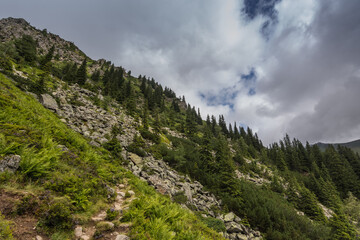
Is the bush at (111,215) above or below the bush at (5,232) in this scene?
below

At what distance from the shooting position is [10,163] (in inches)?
158

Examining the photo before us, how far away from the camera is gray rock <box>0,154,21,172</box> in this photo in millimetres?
3832

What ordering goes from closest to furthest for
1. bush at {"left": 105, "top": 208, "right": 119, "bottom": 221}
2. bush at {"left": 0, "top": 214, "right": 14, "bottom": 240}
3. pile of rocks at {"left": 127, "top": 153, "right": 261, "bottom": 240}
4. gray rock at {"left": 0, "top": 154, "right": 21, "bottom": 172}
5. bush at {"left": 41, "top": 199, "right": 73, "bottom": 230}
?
→ bush at {"left": 0, "top": 214, "right": 14, "bottom": 240} → bush at {"left": 41, "top": 199, "right": 73, "bottom": 230} → gray rock at {"left": 0, "top": 154, "right": 21, "bottom": 172} → bush at {"left": 105, "top": 208, "right": 119, "bottom": 221} → pile of rocks at {"left": 127, "top": 153, "right": 261, "bottom": 240}

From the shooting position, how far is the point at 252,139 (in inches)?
3310

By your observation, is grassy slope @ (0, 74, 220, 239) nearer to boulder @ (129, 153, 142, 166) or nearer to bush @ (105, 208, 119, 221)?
bush @ (105, 208, 119, 221)

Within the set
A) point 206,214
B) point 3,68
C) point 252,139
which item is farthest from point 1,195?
point 252,139

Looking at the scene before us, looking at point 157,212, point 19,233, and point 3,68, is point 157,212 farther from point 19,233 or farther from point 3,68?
point 3,68

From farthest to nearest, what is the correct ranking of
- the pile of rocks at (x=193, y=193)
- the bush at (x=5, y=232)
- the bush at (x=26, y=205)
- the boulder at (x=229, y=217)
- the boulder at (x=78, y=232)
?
the boulder at (x=229, y=217) → the pile of rocks at (x=193, y=193) → the boulder at (x=78, y=232) → the bush at (x=26, y=205) → the bush at (x=5, y=232)

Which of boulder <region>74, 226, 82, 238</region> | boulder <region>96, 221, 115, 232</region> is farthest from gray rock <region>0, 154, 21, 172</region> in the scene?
boulder <region>96, 221, 115, 232</region>

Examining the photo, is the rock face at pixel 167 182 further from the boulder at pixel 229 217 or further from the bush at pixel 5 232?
the bush at pixel 5 232

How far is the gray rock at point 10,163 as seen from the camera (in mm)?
3832

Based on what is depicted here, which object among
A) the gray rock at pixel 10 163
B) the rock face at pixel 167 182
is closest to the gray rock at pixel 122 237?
the gray rock at pixel 10 163

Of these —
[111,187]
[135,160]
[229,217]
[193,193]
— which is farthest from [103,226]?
[229,217]

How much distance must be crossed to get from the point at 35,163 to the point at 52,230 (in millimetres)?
2455
